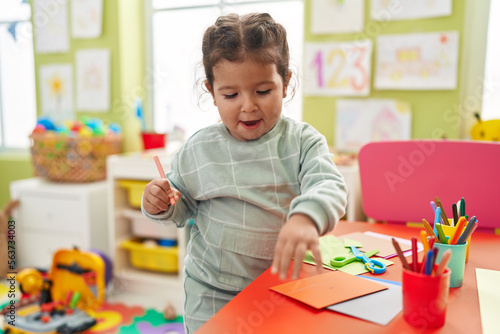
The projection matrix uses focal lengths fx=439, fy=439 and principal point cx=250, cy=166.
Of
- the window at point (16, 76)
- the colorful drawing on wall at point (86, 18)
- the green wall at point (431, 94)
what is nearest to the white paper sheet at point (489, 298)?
the green wall at point (431, 94)

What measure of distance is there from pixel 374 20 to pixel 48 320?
186 centimetres

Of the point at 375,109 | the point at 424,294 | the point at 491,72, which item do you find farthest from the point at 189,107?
the point at 424,294

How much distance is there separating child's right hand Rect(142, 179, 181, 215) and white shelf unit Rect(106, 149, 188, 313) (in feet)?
4.14

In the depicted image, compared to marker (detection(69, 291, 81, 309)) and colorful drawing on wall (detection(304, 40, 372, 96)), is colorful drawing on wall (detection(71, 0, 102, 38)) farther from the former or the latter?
marker (detection(69, 291, 81, 309))

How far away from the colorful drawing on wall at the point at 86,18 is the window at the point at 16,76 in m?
0.45

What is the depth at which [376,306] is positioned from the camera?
53 centimetres

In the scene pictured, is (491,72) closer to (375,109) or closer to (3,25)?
(375,109)

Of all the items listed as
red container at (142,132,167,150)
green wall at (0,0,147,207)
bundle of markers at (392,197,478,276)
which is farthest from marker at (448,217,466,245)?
green wall at (0,0,147,207)

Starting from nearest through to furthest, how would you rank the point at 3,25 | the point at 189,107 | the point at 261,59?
1. the point at 261,59
2. the point at 189,107
3. the point at 3,25

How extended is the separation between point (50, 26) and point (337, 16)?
1.72 meters

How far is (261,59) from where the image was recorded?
2.30ft

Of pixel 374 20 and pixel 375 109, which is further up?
pixel 374 20

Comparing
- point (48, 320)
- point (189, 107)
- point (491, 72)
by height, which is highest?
point (491, 72)

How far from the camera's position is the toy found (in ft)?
5.95
